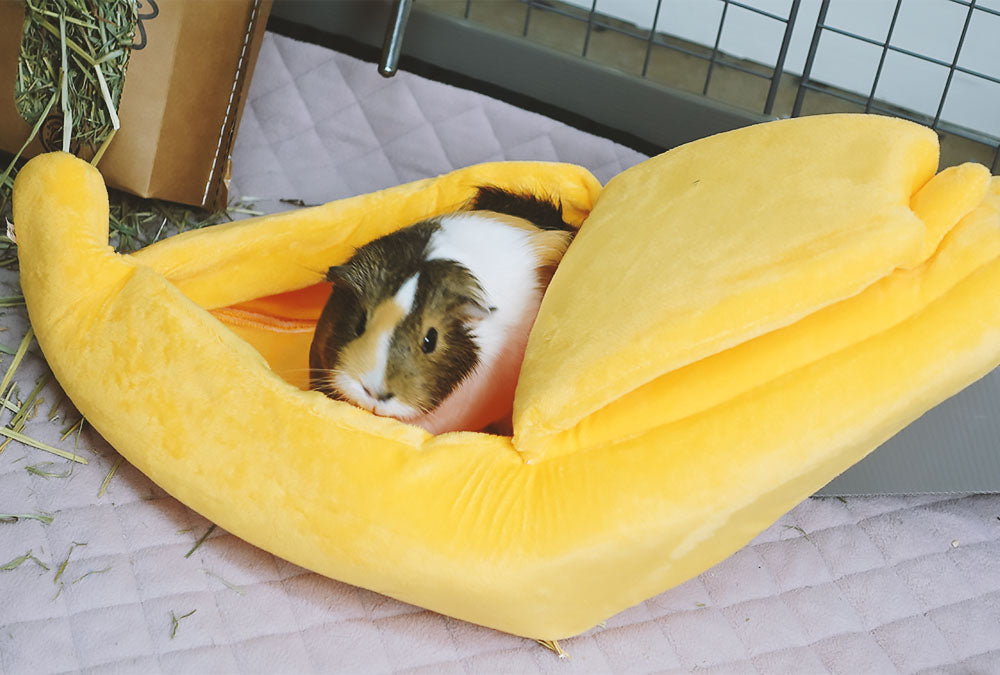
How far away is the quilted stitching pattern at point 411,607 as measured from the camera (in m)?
1.18

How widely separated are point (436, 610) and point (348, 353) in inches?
14.3

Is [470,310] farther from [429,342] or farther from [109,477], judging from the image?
[109,477]

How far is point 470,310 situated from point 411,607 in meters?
0.40

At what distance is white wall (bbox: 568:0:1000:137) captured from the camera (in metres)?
2.28

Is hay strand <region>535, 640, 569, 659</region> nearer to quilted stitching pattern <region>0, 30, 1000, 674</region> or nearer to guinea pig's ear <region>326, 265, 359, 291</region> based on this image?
quilted stitching pattern <region>0, 30, 1000, 674</region>

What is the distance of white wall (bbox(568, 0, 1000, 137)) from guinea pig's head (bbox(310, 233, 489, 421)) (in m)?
1.43

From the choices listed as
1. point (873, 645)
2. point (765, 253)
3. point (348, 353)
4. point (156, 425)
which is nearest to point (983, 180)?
point (765, 253)

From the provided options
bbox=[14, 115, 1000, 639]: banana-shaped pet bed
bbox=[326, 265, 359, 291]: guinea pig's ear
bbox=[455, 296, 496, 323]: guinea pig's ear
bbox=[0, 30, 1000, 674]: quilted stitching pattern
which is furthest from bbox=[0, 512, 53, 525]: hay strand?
bbox=[455, 296, 496, 323]: guinea pig's ear

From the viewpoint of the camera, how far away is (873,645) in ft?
4.40

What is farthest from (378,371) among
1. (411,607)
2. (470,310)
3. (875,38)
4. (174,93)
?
(875,38)

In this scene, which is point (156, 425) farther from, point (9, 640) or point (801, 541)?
point (801, 541)

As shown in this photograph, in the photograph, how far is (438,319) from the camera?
1.33m

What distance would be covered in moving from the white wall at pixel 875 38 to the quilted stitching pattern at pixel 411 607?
3.99 feet

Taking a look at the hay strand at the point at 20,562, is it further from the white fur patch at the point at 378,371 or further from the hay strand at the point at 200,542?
the white fur patch at the point at 378,371
